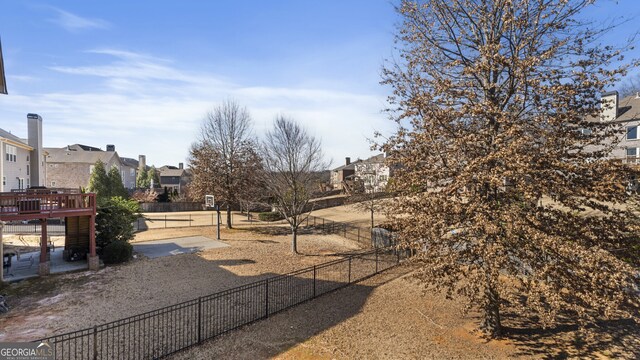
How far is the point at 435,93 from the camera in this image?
28.1 ft

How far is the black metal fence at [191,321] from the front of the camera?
756 cm

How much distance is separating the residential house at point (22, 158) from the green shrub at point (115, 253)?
17.6 meters

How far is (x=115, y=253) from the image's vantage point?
15461 millimetres

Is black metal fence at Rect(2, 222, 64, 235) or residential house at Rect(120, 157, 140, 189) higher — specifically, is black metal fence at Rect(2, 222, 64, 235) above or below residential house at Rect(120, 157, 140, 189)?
below

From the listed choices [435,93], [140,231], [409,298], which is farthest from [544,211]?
[140,231]

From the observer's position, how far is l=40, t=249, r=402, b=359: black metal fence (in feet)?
24.8

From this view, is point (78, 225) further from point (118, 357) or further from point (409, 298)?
point (409, 298)

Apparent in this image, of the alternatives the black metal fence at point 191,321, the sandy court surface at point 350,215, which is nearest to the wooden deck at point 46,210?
the black metal fence at point 191,321

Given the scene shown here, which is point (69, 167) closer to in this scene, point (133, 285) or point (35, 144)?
point (35, 144)

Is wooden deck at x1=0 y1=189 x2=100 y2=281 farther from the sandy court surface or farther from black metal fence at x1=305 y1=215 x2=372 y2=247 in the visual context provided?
the sandy court surface

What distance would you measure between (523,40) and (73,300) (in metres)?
15.7

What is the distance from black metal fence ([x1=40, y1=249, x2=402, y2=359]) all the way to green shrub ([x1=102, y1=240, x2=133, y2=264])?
7056mm

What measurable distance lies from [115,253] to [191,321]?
340 inches

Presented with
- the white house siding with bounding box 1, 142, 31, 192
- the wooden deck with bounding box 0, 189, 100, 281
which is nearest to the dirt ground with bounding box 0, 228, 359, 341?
the wooden deck with bounding box 0, 189, 100, 281
